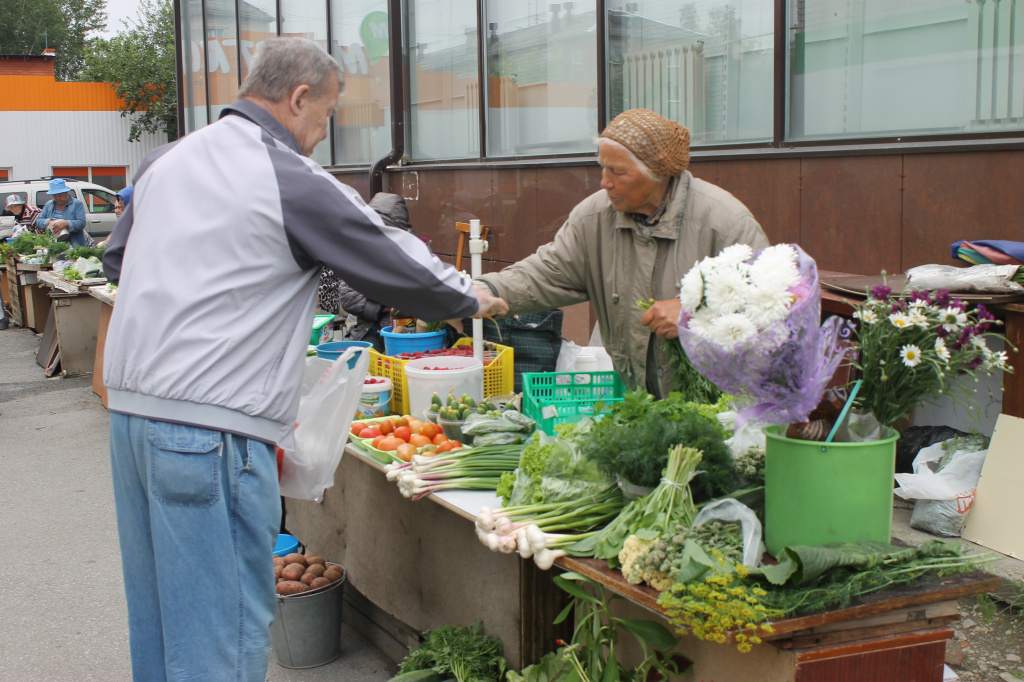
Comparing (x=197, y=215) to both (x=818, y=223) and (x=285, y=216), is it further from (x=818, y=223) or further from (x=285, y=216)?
(x=818, y=223)

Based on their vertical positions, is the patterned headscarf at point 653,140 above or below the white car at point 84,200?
below

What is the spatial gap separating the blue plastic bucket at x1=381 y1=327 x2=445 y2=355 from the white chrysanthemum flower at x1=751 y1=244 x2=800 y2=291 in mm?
2768

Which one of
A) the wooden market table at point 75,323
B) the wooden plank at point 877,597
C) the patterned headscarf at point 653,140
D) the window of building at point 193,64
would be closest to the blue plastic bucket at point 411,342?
the patterned headscarf at point 653,140

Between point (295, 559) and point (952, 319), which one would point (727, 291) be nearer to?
point (952, 319)

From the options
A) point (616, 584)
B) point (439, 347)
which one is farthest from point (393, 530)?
point (616, 584)

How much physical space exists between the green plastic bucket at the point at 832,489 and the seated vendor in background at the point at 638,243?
0.94 metres

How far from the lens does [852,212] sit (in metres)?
5.03

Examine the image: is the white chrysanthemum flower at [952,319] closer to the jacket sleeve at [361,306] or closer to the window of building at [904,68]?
the window of building at [904,68]

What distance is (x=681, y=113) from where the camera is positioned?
6.49 m

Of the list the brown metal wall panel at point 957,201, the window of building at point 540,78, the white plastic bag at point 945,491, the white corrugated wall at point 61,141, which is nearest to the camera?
the white plastic bag at point 945,491

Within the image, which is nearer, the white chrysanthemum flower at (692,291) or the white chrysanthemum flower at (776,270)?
the white chrysanthemum flower at (776,270)

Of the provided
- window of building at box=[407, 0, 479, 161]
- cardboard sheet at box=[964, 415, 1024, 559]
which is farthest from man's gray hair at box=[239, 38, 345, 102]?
window of building at box=[407, 0, 479, 161]

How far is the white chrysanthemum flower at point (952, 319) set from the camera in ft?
6.59

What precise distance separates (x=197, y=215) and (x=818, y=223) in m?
3.99
